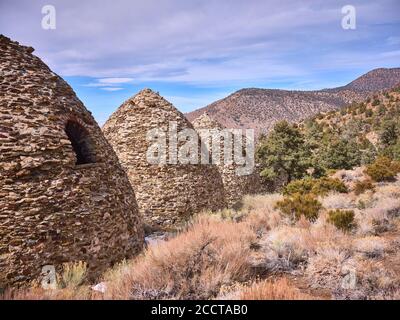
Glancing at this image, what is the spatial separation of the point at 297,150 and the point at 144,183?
19443 millimetres

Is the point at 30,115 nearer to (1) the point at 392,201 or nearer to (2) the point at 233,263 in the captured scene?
(2) the point at 233,263

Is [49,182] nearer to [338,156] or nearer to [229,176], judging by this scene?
[229,176]

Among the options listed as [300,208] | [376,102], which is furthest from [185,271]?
[376,102]

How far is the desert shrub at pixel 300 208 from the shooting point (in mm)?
11789

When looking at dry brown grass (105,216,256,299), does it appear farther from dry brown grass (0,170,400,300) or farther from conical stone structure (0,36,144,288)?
conical stone structure (0,36,144,288)

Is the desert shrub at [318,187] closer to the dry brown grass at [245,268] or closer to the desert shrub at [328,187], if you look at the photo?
the desert shrub at [328,187]

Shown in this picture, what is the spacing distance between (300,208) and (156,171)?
15.7 feet

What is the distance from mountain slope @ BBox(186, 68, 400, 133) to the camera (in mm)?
83750

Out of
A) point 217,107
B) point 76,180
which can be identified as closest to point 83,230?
point 76,180

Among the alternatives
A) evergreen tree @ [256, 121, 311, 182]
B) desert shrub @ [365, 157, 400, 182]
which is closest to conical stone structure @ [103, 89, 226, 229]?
desert shrub @ [365, 157, 400, 182]

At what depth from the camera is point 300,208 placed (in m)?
12.1

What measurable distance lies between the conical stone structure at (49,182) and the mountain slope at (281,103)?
71.8 m

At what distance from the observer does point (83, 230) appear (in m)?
6.68

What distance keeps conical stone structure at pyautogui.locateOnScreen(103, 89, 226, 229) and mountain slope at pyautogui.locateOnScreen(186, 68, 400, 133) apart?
2632 inches
